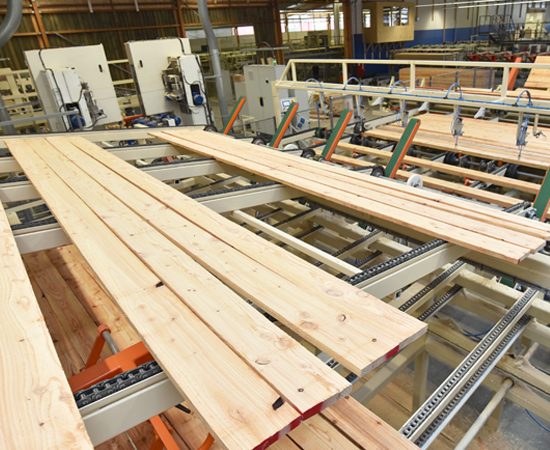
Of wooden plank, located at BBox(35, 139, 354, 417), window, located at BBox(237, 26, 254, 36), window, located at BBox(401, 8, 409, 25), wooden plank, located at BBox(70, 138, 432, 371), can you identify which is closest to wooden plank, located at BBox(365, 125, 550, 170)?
wooden plank, located at BBox(70, 138, 432, 371)

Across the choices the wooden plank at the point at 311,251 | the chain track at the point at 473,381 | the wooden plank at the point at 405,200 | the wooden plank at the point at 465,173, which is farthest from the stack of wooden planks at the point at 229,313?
the wooden plank at the point at 465,173

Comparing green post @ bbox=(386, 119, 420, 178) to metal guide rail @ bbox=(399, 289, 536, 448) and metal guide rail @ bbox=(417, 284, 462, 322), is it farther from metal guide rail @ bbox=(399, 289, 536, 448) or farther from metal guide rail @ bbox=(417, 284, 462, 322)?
metal guide rail @ bbox=(399, 289, 536, 448)

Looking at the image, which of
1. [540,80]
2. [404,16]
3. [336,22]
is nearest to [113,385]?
[540,80]

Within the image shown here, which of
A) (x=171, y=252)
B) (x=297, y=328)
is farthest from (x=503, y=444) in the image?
(x=171, y=252)

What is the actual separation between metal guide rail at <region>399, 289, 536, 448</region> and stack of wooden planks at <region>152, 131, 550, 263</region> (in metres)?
0.49

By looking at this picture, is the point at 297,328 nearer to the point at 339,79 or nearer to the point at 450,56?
the point at 450,56

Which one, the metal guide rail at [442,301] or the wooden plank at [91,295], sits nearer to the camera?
the metal guide rail at [442,301]

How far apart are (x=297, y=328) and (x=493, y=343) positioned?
119cm

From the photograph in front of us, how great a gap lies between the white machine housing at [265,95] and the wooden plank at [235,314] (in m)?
6.56

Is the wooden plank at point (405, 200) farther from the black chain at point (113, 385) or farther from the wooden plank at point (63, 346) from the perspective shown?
the wooden plank at point (63, 346)

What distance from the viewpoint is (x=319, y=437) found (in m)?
1.21

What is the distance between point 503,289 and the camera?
98.0 inches

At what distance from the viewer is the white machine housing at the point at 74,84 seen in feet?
21.9

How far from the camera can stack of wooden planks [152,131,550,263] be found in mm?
1788
